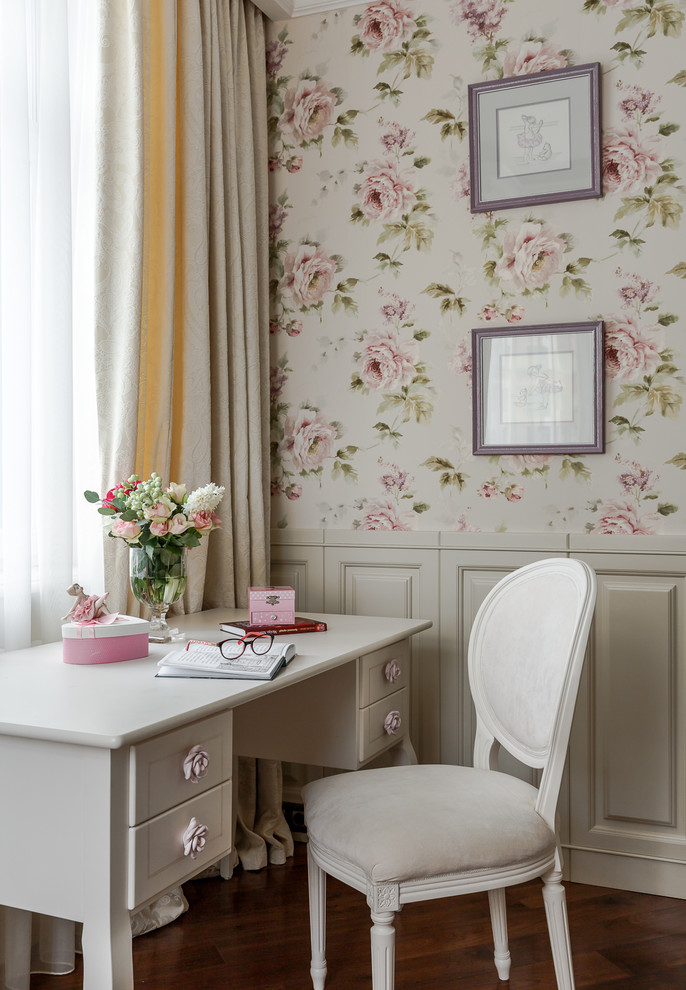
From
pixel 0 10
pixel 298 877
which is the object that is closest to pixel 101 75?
pixel 0 10

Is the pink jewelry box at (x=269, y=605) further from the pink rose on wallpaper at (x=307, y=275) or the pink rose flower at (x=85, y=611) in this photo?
the pink rose on wallpaper at (x=307, y=275)

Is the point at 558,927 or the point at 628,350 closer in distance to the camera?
the point at 558,927

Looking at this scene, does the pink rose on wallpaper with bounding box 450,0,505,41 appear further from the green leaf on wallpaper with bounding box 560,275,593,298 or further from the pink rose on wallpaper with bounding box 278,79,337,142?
the green leaf on wallpaper with bounding box 560,275,593,298

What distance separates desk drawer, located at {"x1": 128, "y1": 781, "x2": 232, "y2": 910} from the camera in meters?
1.23

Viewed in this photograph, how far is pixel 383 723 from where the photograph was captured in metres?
2.08

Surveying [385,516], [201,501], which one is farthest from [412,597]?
[201,501]

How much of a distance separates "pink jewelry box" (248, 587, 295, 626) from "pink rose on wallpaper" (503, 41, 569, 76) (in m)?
1.63

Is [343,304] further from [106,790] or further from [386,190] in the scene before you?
[106,790]

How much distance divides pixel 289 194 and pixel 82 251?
913mm

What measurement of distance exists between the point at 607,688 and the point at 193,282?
62.6 inches

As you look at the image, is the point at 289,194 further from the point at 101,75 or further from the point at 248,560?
the point at 248,560

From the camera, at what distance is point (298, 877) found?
95.0 inches

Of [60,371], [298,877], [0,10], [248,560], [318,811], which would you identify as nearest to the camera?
[318,811]

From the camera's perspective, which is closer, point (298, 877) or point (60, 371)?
point (60, 371)
